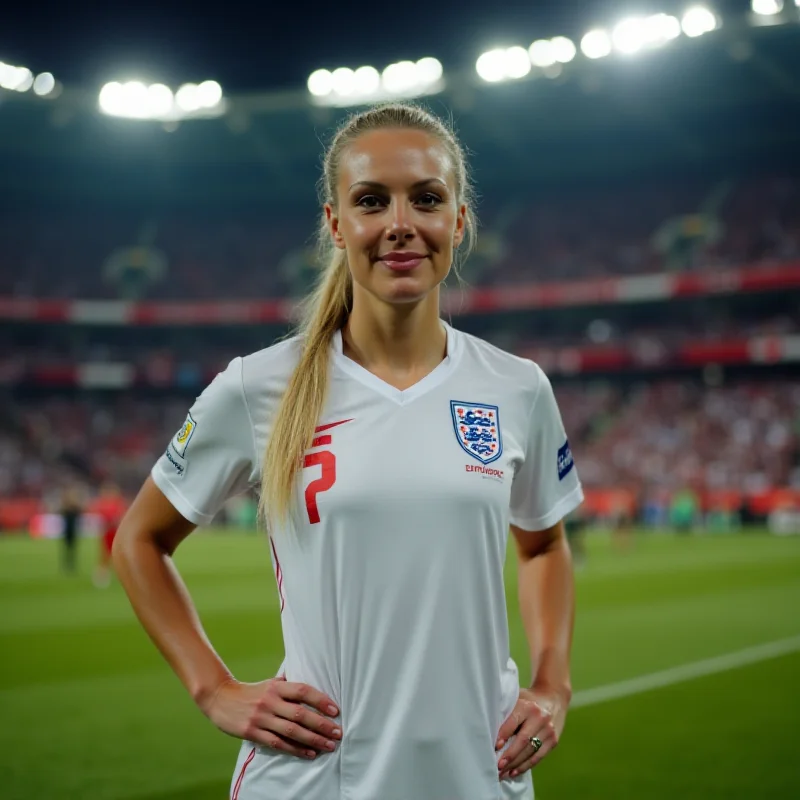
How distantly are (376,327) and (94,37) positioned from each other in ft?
121

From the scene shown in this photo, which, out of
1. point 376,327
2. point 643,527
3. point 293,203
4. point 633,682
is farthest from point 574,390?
point 376,327

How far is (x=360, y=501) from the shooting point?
2.05m

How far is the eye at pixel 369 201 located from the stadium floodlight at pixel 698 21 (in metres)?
31.0

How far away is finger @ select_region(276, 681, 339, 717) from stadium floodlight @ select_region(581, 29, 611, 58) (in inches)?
1304

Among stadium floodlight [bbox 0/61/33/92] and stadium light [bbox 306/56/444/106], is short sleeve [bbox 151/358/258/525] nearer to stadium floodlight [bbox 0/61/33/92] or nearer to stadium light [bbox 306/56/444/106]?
stadium light [bbox 306/56/444/106]

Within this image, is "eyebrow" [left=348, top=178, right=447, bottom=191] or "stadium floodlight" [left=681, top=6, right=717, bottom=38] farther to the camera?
"stadium floodlight" [left=681, top=6, right=717, bottom=38]

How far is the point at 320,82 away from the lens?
38.1 metres

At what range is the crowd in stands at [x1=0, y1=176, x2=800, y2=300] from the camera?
3984cm

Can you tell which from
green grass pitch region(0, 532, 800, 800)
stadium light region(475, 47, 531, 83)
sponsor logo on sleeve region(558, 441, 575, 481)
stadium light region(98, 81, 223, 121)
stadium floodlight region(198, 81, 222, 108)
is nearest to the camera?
sponsor logo on sleeve region(558, 441, 575, 481)

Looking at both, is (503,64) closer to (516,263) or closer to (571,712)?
(516,263)

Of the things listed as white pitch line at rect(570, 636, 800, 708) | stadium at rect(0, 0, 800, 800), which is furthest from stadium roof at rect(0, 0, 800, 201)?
white pitch line at rect(570, 636, 800, 708)

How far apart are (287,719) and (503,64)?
114ft

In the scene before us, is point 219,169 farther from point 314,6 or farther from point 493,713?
point 493,713

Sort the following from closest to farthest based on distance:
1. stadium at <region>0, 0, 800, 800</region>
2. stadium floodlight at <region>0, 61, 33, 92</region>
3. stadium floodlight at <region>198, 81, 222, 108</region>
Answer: stadium at <region>0, 0, 800, 800</region>, stadium floodlight at <region>0, 61, 33, 92</region>, stadium floodlight at <region>198, 81, 222, 108</region>
